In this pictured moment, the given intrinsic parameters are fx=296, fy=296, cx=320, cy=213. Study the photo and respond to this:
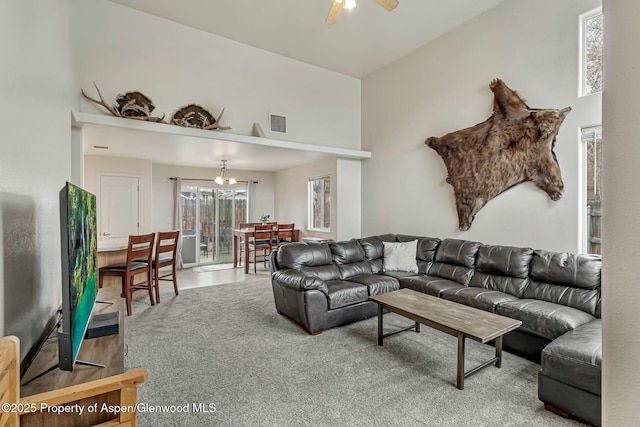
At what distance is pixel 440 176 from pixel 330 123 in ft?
7.73

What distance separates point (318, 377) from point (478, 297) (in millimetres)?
1778

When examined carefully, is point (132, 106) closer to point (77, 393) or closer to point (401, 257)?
point (77, 393)

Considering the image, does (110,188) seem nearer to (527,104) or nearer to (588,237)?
(527,104)

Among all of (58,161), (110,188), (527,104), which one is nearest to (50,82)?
(58,161)

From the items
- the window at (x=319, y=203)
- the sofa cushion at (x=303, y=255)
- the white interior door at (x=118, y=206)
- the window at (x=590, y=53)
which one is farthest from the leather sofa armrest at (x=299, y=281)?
the white interior door at (x=118, y=206)

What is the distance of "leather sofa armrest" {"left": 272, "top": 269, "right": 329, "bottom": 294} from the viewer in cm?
314

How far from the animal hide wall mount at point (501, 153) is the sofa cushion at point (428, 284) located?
988mm

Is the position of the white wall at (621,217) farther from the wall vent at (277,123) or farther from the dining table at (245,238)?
the dining table at (245,238)

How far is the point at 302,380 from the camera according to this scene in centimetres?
226

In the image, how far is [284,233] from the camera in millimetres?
6613

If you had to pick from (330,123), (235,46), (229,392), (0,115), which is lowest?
(229,392)

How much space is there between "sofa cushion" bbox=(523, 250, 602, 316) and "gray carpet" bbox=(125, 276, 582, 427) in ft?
2.35

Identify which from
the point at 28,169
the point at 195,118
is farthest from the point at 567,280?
the point at 195,118

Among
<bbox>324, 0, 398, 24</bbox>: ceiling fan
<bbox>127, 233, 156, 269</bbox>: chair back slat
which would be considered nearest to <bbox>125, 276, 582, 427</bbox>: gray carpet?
<bbox>127, 233, 156, 269</bbox>: chair back slat
